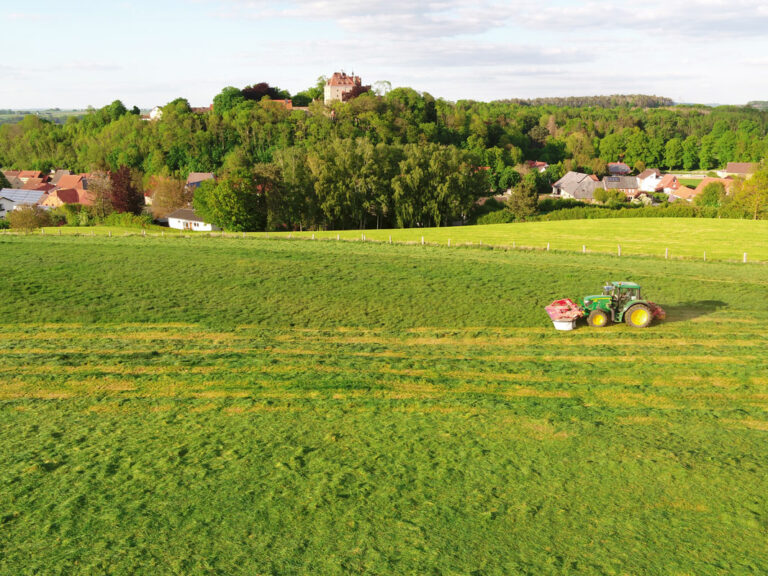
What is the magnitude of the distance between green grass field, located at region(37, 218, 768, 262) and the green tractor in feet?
83.7

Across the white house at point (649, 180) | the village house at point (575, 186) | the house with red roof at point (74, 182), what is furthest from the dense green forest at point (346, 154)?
the white house at point (649, 180)

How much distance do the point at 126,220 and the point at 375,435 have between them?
83197 millimetres

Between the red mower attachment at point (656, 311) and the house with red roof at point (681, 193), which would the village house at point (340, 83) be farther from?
the red mower attachment at point (656, 311)

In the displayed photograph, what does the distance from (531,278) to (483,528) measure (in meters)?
27.2

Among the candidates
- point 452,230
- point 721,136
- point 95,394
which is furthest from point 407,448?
point 721,136

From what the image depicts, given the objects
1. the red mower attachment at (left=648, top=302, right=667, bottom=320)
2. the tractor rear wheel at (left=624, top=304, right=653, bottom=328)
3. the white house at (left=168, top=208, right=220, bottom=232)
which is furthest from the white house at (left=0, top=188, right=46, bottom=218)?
the red mower attachment at (left=648, top=302, right=667, bottom=320)

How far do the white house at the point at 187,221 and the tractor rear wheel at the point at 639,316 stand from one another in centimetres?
7682

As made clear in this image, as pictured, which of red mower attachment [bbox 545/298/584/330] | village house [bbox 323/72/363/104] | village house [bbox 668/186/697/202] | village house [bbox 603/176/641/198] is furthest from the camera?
village house [bbox 323/72/363/104]

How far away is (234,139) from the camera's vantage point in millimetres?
154000

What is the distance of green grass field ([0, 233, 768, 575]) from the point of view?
36.8 feet

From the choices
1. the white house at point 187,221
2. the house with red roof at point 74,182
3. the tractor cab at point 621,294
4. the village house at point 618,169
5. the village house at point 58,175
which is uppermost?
the village house at point 58,175

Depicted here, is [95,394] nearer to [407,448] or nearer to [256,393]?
[256,393]

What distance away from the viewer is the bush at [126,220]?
86550 millimetres

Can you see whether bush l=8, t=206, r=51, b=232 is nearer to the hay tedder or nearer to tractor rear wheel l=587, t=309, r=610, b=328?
the hay tedder
